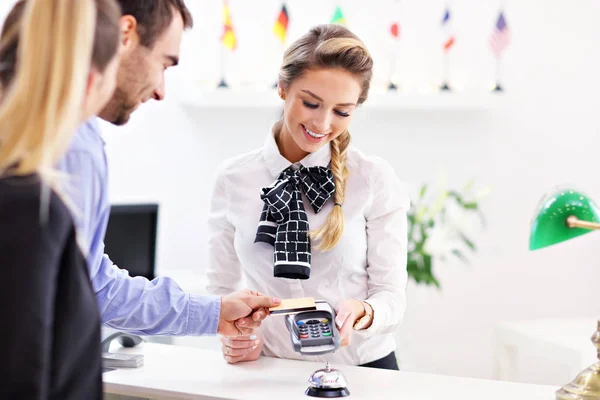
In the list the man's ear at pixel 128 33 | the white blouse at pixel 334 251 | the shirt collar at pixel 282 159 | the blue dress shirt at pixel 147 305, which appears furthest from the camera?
the shirt collar at pixel 282 159

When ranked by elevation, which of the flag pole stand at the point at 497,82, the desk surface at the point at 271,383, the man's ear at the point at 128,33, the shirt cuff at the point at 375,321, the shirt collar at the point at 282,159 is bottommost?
the desk surface at the point at 271,383

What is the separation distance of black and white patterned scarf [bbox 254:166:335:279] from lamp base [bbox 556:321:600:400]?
703 millimetres

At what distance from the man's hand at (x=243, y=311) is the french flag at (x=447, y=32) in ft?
8.46

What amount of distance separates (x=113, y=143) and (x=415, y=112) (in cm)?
160

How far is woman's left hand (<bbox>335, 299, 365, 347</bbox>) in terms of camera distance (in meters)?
1.94

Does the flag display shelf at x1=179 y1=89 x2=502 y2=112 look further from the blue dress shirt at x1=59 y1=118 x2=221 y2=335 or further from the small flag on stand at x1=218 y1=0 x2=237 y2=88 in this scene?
the blue dress shirt at x1=59 y1=118 x2=221 y2=335

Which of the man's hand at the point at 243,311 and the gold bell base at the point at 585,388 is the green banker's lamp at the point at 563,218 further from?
the man's hand at the point at 243,311

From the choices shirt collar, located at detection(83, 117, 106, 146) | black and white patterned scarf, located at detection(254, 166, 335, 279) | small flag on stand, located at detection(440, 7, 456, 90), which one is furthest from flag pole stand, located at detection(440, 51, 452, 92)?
shirt collar, located at detection(83, 117, 106, 146)

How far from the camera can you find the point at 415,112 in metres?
4.32

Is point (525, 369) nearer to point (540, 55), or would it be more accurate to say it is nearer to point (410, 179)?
point (410, 179)

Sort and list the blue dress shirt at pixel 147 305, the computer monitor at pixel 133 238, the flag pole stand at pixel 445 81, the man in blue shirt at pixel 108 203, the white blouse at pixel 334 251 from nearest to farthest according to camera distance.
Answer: the man in blue shirt at pixel 108 203 → the blue dress shirt at pixel 147 305 → the white blouse at pixel 334 251 → the computer monitor at pixel 133 238 → the flag pole stand at pixel 445 81

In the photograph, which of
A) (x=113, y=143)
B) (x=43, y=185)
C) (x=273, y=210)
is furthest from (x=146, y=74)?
(x=113, y=143)

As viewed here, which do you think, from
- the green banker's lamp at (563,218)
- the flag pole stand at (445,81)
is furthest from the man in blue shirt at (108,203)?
the flag pole stand at (445,81)

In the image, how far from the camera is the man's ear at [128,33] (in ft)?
4.73
